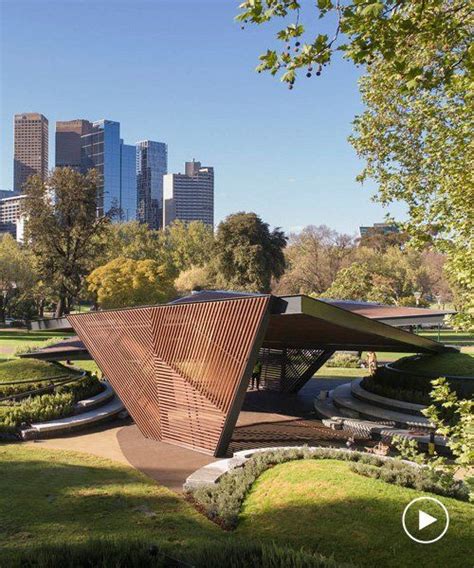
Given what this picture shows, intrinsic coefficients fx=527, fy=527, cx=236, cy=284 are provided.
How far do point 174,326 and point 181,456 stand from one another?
3108 millimetres

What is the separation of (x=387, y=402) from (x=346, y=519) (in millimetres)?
9230

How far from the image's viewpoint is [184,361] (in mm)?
12969

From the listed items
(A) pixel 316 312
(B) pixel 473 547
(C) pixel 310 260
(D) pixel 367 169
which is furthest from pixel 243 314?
(C) pixel 310 260

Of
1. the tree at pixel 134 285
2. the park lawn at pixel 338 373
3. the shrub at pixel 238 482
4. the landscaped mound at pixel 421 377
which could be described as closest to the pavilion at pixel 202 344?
the landscaped mound at pixel 421 377

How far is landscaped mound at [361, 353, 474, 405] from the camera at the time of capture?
51.5ft

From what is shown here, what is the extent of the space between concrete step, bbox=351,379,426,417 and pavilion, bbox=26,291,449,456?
1.68 meters

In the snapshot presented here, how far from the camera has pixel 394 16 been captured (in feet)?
19.9

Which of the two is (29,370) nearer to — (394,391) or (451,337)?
(394,391)

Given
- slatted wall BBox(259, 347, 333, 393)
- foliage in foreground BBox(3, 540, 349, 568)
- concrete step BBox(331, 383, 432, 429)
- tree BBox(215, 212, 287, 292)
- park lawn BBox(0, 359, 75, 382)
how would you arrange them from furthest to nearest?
tree BBox(215, 212, 287, 292), slatted wall BBox(259, 347, 333, 393), park lawn BBox(0, 359, 75, 382), concrete step BBox(331, 383, 432, 429), foliage in foreground BBox(3, 540, 349, 568)

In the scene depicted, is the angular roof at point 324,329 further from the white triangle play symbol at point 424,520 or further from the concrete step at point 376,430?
the white triangle play symbol at point 424,520

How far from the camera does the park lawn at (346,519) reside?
6.81 m

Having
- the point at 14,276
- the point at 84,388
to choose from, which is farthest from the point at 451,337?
the point at 14,276
